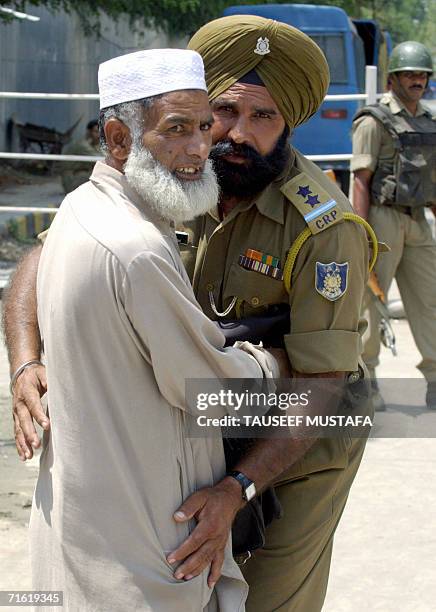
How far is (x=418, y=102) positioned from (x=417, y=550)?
2.88 metres

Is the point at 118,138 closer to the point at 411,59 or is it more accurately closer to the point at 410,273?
the point at 410,273

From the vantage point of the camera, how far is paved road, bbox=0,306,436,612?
3.79 metres

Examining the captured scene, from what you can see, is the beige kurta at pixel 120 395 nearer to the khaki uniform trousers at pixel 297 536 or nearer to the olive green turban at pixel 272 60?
the khaki uniform trousers at pixel 297 536

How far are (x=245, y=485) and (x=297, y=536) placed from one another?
379 millimetres

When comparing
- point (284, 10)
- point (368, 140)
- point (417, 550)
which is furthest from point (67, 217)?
point (284, 10)

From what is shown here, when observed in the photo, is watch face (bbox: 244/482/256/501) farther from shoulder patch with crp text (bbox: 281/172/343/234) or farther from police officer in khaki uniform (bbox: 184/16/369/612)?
shoulder patch with crp text (bbox: 281/172/343/234)

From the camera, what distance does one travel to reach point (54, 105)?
20844 millimetres

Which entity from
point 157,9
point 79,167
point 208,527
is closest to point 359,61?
point 157,9

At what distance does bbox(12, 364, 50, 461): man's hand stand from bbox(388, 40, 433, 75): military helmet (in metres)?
4.34

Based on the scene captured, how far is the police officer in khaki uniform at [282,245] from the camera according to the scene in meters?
2.30

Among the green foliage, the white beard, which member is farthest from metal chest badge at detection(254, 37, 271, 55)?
the green foliage

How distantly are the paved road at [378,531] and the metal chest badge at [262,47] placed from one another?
202cm

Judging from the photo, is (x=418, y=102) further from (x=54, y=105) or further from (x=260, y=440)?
(x=54, y=105)

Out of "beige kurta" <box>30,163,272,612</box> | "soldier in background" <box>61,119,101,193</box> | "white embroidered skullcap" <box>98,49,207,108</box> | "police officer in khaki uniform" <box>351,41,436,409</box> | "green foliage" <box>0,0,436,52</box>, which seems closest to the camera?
"beige kurta" <box>30,163,272,612</box>
